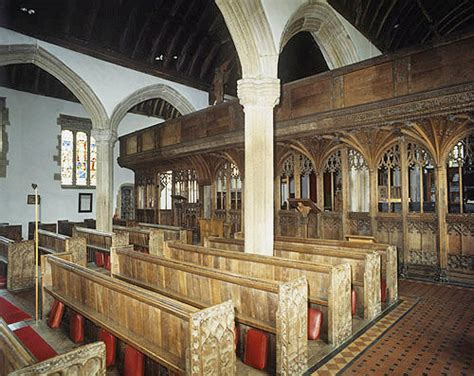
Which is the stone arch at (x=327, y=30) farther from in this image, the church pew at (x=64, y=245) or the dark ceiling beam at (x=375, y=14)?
the church pew at (x=64, y=245)

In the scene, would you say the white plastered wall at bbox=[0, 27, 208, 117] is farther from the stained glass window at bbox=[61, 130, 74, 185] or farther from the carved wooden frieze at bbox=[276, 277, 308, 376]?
the carved wooden frieze at bbox=[276, 277, 308, 376]

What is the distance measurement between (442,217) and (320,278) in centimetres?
370

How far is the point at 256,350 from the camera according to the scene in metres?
3.19

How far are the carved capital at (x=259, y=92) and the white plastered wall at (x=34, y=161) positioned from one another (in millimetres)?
10428

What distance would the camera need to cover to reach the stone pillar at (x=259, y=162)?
540 centimetres

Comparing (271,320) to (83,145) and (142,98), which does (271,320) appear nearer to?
(142,98)

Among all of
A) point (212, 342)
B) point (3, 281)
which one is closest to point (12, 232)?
point (3, 281)

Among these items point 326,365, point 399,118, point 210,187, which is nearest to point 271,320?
point 326,365

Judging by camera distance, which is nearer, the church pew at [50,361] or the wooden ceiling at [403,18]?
the church pew at [50,361]

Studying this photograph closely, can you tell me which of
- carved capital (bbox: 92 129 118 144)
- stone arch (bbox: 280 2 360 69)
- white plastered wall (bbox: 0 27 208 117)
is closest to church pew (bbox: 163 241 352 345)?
stone arch (bbox: 280 2 360 69)

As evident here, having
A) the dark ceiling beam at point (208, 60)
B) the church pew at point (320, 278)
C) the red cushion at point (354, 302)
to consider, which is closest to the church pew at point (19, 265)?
the church pew at point (320, 278)

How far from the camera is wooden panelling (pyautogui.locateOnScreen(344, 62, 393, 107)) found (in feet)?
18.8

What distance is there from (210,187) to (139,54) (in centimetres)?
478

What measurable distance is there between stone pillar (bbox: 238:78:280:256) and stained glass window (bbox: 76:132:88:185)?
35.2ft
